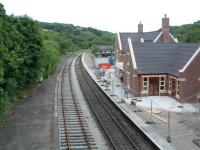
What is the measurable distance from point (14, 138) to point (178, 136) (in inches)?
446

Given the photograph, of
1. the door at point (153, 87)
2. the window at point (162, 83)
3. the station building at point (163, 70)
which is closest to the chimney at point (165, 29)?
the station building at point (163, 70)

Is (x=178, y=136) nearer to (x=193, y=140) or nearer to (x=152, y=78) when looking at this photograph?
(x=193, y=140)

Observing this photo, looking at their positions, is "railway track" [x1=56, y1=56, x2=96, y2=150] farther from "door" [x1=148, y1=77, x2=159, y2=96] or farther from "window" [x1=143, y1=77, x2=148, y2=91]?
"door" [x1=148, y1=77, x2=159, y2=96]

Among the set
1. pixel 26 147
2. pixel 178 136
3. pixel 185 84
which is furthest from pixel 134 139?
pixel 185 84

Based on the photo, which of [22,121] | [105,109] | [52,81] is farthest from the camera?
[52,81]

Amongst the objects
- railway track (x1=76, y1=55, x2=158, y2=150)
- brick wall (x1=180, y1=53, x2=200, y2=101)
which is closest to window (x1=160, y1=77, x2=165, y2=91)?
brick wall (x1=180, y1=53, x2=200, y2=101)

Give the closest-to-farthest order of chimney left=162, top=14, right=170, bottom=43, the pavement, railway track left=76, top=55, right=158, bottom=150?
railway track left=76, top=55, right=158, bottom=150 < the pavement < chimney left=162, top=14, right=170, bottom=43

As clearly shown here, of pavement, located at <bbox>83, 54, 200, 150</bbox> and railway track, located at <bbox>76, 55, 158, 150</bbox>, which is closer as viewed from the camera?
railway track, located at <bbox>76, 55, 158, 150</bbox>

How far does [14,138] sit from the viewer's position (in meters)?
26.7

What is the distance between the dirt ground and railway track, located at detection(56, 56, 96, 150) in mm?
642

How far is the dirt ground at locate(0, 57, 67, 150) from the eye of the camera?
25312 mm

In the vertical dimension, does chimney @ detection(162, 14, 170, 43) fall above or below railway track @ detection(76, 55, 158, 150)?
above

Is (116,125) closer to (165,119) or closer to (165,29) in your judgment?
(165,119)

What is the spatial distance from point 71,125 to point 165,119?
308 inches
